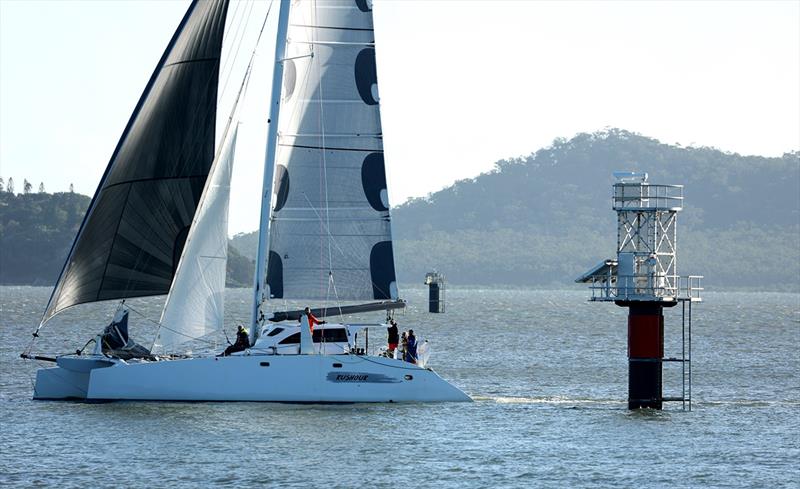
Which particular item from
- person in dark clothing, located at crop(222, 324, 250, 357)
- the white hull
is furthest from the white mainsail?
the white hull

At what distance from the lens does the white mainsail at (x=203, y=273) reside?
39.3 meters

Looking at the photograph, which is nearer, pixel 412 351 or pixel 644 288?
pixel 644 288

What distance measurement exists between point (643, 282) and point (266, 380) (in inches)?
419

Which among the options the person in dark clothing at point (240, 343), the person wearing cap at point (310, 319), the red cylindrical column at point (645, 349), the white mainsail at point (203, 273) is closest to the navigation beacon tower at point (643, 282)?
the red cylindrical column at point (645, 349)

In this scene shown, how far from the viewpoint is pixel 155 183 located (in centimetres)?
3978

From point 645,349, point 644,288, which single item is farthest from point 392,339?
point 644,288

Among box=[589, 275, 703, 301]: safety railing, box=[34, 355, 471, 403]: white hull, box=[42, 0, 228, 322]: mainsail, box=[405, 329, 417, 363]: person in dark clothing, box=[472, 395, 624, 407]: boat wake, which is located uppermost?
box=[42, 0, 228, 322]: mainsail

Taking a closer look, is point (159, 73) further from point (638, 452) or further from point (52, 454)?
point (638, 452)

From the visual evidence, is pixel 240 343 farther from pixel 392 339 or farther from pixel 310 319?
pixel 392 339

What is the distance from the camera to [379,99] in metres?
40.9

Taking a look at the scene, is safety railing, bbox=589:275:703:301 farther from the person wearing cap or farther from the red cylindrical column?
the person wearing cap

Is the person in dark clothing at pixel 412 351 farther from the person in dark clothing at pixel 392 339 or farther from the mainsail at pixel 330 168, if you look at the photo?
the mainsail at pixel 330 168

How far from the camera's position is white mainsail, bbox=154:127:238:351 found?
39.3 metres

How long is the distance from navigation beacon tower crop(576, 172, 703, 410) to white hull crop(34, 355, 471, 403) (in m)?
5.60
